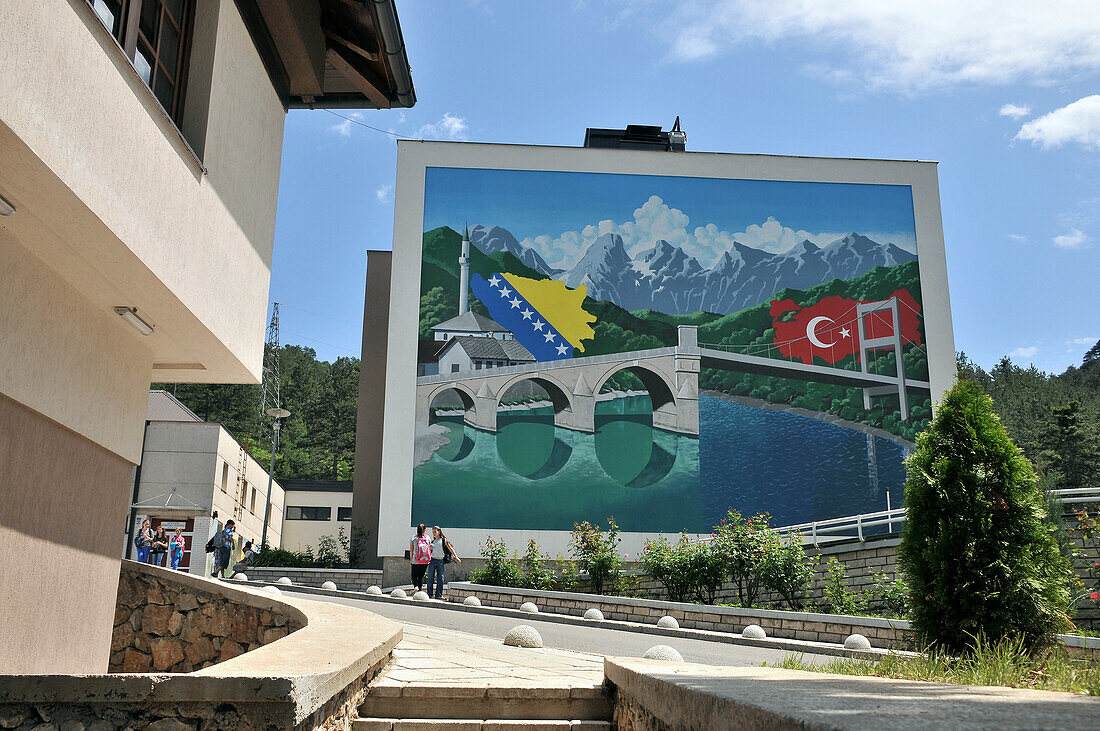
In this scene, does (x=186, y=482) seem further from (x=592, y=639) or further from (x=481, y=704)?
(x=481, y=704)

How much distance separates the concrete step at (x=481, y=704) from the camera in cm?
487

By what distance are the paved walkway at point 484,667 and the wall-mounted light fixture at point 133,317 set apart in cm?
387

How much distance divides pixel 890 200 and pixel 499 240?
14537 millimetres

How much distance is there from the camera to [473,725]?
475 centimetres

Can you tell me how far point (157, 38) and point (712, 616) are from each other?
11760 millimetres

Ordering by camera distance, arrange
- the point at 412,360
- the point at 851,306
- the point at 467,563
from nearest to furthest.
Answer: the point at 467,563 < the point at 412,360 < the point at 851,306

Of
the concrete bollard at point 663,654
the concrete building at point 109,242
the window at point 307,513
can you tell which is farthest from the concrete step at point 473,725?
the window at point 307,513

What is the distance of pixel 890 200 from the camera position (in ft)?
103

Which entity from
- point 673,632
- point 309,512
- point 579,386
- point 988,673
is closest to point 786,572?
point 673,632

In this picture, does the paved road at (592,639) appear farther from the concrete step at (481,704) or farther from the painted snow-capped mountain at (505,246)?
the painted snow-capped mountain at (505,246)

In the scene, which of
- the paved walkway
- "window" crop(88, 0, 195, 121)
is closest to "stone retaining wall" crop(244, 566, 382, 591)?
the paved walkway

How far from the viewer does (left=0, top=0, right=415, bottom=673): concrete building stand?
223 inches

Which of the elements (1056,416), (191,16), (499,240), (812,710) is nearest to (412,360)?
(499,240)

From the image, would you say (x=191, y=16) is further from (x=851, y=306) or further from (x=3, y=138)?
(x=851, y=306)
